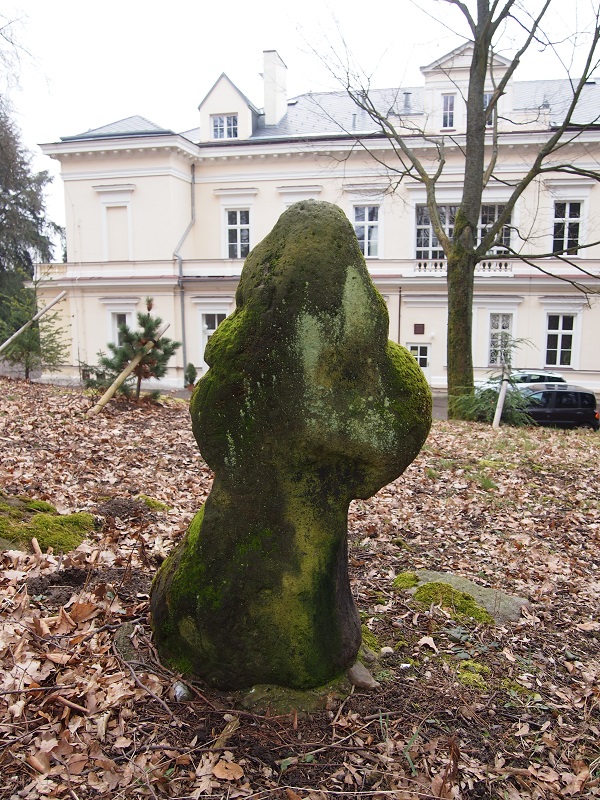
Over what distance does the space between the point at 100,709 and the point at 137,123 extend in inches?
1123

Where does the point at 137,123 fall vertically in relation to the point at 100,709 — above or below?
above

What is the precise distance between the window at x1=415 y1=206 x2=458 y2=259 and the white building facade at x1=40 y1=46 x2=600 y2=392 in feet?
0.20

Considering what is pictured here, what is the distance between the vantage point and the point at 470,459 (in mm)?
9195

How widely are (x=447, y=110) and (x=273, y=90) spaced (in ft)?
26.6

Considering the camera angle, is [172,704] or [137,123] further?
[137,123]

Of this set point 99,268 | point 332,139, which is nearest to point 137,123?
point 99,268

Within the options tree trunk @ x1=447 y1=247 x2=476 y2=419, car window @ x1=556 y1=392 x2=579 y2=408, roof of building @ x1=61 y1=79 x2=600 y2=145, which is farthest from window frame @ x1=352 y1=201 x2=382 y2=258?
tree trunk @ x1=447 y1=247 x2=476 y2=419

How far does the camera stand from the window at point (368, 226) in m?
26.4

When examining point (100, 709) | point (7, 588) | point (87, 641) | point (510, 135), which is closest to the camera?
point (100, 709)

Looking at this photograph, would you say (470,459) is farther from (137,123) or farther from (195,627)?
(137,123)

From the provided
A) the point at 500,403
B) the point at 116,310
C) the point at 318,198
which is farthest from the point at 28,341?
the point at 318,198

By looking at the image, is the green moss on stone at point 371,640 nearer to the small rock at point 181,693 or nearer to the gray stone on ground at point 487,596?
the gray stone on ground at point 487,596

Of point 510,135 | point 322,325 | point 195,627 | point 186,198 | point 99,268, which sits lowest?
point 195,627

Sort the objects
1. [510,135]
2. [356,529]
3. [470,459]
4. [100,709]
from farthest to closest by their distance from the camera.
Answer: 1. [510,135]
2. [470,459]
3. [356,529]
4. [100,709]
